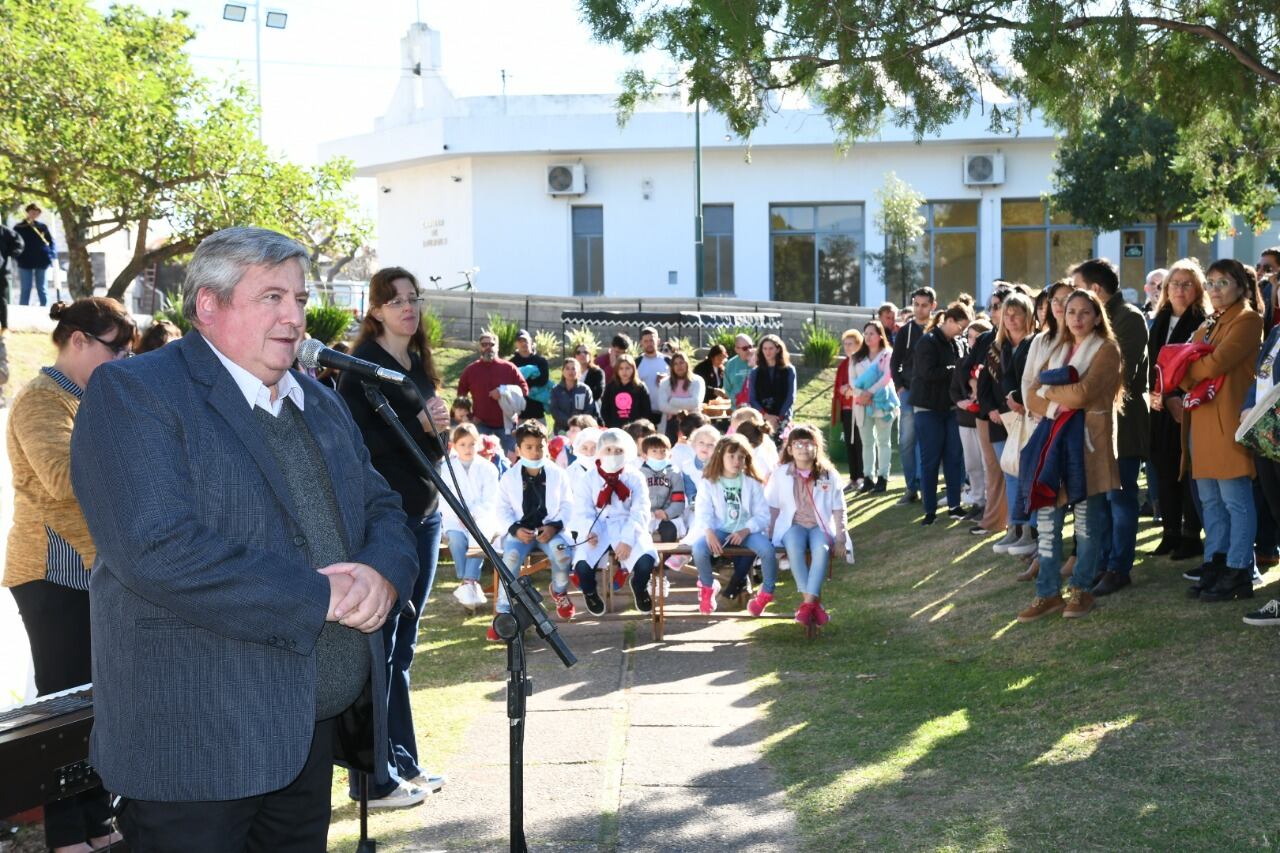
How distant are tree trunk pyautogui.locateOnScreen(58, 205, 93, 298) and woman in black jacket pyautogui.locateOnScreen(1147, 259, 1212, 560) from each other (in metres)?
14.8

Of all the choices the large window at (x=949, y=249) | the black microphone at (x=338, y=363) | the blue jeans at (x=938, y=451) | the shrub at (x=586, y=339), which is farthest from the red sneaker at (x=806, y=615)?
the large window at (x=949, y=249)

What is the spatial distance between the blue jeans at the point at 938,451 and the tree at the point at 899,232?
23736 mm

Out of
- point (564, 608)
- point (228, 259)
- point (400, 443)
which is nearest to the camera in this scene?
point (228, 259)

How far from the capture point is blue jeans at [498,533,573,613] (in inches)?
383

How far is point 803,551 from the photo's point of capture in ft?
31.0

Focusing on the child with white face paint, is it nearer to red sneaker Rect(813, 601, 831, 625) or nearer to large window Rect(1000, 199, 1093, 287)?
red sneaker Rect(813, 601, 831, 625)

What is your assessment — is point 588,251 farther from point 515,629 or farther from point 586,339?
point 515,629

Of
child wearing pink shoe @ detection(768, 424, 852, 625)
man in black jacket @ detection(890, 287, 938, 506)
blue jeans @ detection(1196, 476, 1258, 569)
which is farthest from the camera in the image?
man in black jacket @ detection(890, 287, 938, 506)

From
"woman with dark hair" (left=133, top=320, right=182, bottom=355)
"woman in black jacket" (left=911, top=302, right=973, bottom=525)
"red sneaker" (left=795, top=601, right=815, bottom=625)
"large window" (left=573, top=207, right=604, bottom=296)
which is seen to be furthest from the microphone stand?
"large window" (left=573, top=207, right=604, bottom=296)

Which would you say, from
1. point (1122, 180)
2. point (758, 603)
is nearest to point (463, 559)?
point (758, 603)

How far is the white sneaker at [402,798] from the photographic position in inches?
223

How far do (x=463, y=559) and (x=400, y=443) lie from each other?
16.9 feet

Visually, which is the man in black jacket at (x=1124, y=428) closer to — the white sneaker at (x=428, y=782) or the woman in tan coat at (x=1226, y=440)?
the woman in tan coat at (x=1226, y=440)

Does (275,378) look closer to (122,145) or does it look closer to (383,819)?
(383,819)
